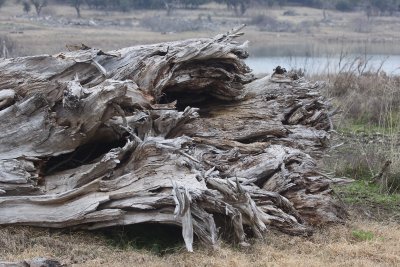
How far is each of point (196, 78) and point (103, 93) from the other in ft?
5.47

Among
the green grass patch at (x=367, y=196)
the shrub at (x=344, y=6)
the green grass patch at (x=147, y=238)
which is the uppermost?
the green grass patch at (x=147, y=238)

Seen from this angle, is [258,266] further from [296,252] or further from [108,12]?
[108,12]

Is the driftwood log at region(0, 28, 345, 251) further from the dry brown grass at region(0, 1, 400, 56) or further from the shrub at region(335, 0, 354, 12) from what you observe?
the shrub at region(335, 0, 354, 12)

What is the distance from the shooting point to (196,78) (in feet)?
28.7

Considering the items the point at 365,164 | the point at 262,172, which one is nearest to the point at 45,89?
the point at 262,172

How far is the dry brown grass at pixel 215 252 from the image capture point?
22.0 ft

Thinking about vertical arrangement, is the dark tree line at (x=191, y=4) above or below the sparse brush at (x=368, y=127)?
below

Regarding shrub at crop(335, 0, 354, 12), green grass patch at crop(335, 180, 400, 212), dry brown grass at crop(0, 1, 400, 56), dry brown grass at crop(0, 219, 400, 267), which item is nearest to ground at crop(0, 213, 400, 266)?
dry brown grass at crop(0, 219, 400, 267)

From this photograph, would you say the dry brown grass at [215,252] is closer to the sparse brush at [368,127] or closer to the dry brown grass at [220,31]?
the sparse brush at [368,127]

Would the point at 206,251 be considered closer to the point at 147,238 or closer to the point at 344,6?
the point at 147,238

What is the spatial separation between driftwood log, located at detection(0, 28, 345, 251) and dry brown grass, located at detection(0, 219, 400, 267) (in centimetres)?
16

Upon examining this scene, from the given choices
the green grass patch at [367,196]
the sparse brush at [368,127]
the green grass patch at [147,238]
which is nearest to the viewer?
the green grass patch at [147,238]

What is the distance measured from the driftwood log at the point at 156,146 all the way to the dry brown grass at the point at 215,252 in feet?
0.52

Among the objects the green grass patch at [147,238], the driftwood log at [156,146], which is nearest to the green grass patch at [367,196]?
the driftwood log at [156,146]
